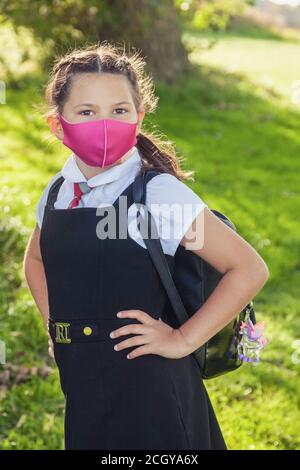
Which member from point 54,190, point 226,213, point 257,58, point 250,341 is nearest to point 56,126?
point 54,190

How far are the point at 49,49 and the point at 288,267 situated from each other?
5396 mm

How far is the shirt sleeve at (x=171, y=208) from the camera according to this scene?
2.25 metres

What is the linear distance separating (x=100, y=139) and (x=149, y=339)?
0.58 metres

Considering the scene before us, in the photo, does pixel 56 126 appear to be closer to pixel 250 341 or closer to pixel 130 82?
pixel 130 82

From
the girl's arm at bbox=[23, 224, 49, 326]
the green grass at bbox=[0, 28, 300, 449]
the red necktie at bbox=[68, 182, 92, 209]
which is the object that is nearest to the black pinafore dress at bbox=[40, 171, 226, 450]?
the red necktie at bbox=[68, 182, 92, 209]

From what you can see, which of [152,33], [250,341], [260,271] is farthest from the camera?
[152,33]

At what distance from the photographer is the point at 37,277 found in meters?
2.72

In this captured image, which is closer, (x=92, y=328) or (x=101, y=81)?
(x=92, y=328)

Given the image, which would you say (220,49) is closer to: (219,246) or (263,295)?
(263,295)

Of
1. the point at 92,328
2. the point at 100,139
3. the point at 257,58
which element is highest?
the point at 257,58

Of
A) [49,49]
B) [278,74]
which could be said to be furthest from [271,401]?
[278,74]

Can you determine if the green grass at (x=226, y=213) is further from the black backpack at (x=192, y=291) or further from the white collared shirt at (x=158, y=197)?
the white collared shirt at (x=158, y=197)

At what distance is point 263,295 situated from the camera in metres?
5.61

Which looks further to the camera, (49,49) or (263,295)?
(49,49)
